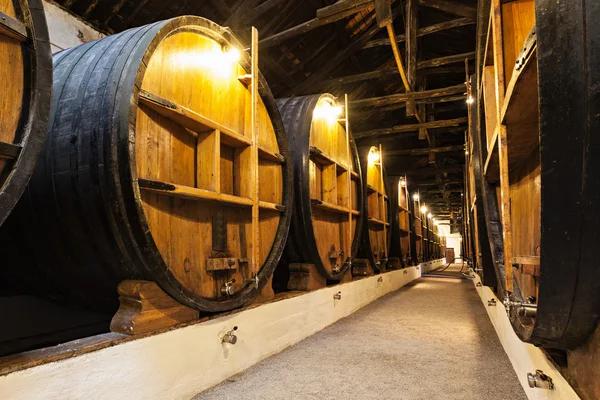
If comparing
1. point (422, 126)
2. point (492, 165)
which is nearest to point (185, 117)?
point (492, 165)

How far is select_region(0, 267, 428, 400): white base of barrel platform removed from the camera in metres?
1.46

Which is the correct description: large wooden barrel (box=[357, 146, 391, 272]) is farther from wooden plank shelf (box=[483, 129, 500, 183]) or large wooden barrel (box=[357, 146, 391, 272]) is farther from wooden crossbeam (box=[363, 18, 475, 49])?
wooden plank shelf (box=[483, 129, 500, 183])

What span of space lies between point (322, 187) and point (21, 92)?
3.18 metres

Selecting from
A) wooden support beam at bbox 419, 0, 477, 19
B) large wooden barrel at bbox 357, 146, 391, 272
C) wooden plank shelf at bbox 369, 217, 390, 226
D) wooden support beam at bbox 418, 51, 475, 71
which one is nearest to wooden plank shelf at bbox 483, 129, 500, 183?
large wooden barrel at bbox 357, 146, 391, 272

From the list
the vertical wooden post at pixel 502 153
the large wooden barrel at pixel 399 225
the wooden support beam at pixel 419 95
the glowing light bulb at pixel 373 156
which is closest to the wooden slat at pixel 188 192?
the vertical wooden post at pixel 502 153

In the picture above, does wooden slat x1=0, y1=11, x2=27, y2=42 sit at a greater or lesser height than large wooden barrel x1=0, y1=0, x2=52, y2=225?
greater

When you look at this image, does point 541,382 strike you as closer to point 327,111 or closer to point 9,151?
point 9,151

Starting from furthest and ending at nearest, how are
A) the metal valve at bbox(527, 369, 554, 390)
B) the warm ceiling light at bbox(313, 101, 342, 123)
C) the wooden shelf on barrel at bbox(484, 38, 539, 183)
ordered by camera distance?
1. the warm ceiling light at bbox(313, 101, 342, 123)
2. the metal valve at bbox(527, 369, 554, 390)
3. the wooden shelf on barrel at bbox(484, 38, 539, 183)

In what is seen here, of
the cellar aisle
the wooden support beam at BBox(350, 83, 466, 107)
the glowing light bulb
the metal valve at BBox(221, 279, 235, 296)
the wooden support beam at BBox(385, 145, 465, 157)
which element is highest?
the wooden support beam at BBox(350, 83, 466, 107)

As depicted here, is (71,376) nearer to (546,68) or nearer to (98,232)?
(98,232)

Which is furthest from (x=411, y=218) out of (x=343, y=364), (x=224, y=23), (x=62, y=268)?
(x=62, y=268)

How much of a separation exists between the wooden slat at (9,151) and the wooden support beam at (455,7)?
5872 mm

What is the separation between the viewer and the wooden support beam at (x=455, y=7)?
551cm

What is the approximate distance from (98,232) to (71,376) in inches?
23.1
